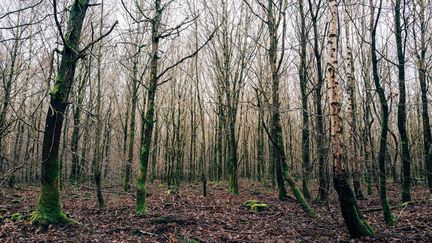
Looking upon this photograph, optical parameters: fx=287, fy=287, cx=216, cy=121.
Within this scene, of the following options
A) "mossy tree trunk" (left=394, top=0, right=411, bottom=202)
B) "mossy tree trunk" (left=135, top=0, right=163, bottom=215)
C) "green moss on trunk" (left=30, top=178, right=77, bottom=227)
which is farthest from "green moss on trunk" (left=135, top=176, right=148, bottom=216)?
"mossy tree trunk" (left=394, top=0, right=411, bottom=202)

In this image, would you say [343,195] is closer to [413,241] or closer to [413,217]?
[413,241]

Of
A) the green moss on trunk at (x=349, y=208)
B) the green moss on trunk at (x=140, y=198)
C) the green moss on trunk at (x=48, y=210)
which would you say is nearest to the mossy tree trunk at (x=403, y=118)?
the green moss on trunk at (x=349, y=208)

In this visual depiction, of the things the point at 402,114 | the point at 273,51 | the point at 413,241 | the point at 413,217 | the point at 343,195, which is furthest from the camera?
the point at 273,51

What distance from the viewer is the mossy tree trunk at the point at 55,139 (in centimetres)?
643

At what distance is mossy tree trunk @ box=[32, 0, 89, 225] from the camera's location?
643 cm

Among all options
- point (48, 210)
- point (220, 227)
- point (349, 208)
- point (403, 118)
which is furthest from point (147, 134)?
point (403, 118)

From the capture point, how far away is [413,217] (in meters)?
6.84

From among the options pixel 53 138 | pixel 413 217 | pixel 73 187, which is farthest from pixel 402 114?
pixel 73 187

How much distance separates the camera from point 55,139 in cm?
670

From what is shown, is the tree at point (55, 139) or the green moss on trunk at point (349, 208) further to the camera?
the tree at point (55, 139)

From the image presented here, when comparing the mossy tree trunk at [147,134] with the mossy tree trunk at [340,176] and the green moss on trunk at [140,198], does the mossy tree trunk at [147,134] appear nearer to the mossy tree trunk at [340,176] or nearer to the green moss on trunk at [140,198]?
the green moss on trunk at [140,198]

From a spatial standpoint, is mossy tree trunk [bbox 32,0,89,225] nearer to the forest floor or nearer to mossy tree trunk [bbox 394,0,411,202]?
the forest floor

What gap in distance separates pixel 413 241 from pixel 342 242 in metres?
1.12

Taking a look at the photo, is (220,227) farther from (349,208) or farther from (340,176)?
(340,176)
